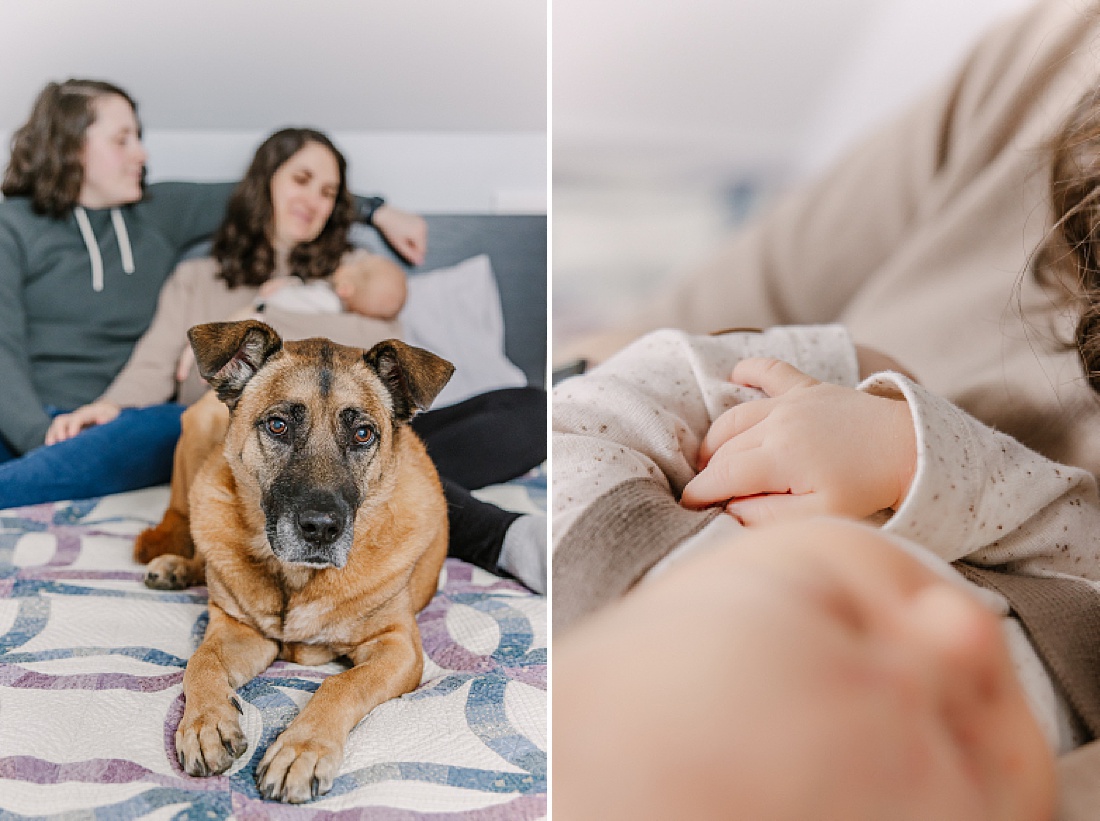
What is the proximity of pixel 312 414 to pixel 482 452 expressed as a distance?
0.28 metres

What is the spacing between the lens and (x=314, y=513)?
1.94 feet

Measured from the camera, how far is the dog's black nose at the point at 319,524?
1.94 feet

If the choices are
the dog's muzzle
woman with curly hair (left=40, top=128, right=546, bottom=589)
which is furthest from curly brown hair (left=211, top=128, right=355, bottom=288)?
the dog's muzzle

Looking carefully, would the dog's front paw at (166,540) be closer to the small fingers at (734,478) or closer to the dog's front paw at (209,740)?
the dog's front paw at (209,740)

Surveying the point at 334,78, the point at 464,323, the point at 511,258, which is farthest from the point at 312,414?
the point at 334,78

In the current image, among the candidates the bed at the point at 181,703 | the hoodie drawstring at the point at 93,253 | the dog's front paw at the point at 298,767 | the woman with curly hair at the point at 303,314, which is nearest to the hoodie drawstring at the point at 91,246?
the hoodie drawstring at the point at 93,253

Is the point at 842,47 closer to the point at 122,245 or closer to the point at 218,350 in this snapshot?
the point at 218,350

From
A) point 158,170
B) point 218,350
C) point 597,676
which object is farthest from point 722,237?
point 158,170

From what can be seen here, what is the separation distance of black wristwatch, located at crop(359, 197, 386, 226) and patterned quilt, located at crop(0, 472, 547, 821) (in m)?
0.62

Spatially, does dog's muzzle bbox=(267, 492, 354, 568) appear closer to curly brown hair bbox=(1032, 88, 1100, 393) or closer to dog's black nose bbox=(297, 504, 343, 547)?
dog's black nose bbox=(297, 504, 343, 547)

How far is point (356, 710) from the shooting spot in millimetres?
565

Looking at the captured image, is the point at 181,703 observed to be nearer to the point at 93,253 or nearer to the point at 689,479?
the point at 689,479

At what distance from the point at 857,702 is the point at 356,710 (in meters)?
0.44

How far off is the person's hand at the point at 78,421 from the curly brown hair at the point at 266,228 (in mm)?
241
